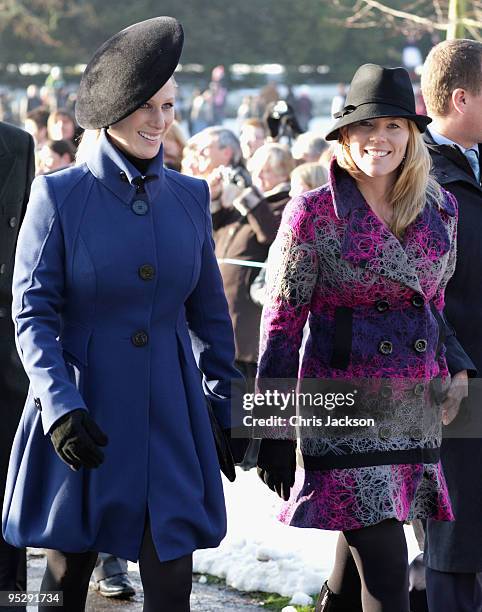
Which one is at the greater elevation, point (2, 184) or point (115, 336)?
point (2, 184)

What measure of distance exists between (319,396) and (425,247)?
549 mm

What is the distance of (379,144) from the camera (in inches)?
155

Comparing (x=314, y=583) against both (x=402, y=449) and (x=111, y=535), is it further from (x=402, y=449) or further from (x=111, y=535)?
(x=111, y=535)

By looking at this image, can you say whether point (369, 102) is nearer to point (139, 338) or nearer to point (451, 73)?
point (451, 73)

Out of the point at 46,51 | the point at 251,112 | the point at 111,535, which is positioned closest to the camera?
the point at 111,535

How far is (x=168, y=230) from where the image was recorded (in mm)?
3711

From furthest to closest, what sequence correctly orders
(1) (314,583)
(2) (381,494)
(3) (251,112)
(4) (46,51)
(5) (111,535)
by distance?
(4) (46,51)
(3) (251,112)
(1) (314,583)
(2) (381,494)
(5) (111,535)

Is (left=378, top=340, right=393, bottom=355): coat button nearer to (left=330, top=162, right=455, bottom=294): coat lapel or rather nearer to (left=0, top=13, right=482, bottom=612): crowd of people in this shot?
(left=0, top=13, right=482, bottom=612): crowd of people

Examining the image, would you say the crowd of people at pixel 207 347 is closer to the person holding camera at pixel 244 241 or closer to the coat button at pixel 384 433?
the coat button at pixel 384 433

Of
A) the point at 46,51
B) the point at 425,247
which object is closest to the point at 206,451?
the point at 425,247

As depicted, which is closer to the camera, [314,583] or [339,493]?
[339,493]

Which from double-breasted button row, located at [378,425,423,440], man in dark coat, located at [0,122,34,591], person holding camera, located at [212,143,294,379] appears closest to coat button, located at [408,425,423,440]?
double-breasted button row, located at [378,425,423,440]

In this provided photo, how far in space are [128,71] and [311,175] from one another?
13.7 feet

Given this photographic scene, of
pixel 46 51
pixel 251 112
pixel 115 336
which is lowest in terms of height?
pixel 115 336
